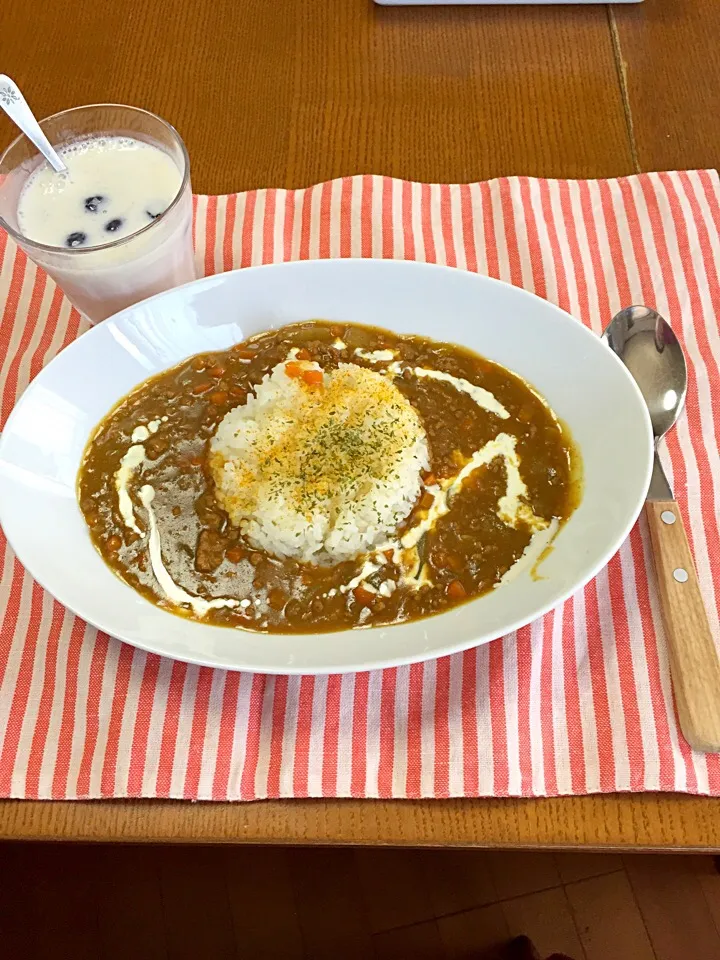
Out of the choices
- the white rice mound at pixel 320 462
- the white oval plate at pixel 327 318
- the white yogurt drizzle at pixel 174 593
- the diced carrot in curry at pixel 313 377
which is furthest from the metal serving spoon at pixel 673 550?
the white yogurt drizzle at pixel 174 593

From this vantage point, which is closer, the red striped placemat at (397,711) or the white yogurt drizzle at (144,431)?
the red striped placemat at (397,711)

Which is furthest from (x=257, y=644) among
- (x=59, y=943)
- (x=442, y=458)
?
(x=59, y=943)

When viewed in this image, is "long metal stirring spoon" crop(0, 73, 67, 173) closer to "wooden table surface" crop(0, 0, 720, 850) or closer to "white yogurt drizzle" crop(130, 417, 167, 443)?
"wooden table surface" crop(0, 0, 720, 850)

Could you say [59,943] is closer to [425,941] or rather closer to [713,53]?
[425,941]

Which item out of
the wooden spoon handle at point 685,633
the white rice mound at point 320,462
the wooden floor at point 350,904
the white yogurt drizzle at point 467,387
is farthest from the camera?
the wooden floor at point 350,904

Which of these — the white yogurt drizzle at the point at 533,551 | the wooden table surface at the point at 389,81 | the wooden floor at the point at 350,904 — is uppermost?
the wooden table surface at the point at 389,81

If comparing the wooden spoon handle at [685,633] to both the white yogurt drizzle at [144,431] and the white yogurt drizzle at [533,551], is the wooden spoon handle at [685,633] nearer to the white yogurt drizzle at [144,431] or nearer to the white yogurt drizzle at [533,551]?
the white yogurt drizzle at [533,551]

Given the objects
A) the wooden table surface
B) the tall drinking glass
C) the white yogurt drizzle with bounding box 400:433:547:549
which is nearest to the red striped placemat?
the white yogurt drizzle with bounding box 400:433:547:549
